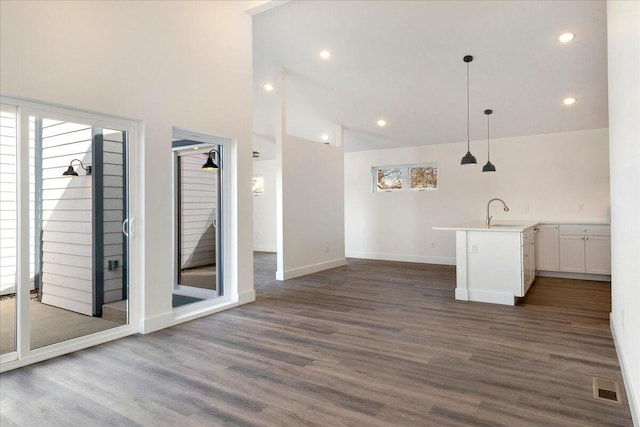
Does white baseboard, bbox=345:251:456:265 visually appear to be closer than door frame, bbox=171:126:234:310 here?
No

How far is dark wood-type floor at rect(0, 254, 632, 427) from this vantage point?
210 centimetres

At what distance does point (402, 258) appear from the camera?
27.3 feet

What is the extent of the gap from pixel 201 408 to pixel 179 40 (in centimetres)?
339

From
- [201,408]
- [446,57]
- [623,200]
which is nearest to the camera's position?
[201,408]

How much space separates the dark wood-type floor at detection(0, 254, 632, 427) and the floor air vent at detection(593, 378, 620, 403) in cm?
6

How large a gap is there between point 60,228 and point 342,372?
102 inches

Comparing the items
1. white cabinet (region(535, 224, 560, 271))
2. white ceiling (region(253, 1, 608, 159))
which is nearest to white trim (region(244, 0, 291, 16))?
white ceiling (region(253, 1, 608, 159))

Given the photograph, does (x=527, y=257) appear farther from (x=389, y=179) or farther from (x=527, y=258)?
(x=389, y=179)

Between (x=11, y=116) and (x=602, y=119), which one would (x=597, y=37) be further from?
(x=11, y=116)

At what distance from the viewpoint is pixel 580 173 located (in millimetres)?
Result: 6543

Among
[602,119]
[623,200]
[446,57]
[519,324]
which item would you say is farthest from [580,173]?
[623,200]

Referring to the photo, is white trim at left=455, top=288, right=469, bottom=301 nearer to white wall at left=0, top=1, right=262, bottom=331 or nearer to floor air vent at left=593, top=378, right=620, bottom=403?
floor air vent at left=593, top=378, right=620, bottom=403

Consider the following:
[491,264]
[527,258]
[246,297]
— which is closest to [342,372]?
[246,297]

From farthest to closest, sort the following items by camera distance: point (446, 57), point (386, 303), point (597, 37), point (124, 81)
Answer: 1. point (446, 57)
2. point (386, 303)
3. point (597, 37)
4. point (124, 81)
